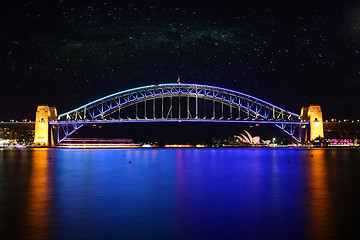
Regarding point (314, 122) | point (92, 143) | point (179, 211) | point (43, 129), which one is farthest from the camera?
point (92, 143)

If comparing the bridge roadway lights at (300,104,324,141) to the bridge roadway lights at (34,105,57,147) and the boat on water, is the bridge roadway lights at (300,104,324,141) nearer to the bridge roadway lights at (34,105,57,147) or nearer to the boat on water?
the boat on water

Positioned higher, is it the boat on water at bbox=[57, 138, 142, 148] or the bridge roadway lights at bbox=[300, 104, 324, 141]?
the bridge roadway lights at bbox=[300, 104, 324, 141]

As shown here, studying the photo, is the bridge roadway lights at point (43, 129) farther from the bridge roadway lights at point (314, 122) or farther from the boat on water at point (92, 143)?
the bridge roadway lights at point (314, 122)

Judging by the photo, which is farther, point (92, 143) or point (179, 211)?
point (92, 143)

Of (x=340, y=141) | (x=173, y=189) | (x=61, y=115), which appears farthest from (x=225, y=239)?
(x=340, y=141)

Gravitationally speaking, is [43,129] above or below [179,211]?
above

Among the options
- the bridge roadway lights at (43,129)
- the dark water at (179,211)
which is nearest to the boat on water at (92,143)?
the bridge roadway lights at (43,129)

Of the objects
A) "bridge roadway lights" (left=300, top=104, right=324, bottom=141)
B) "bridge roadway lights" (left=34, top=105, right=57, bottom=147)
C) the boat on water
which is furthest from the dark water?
the boat on water

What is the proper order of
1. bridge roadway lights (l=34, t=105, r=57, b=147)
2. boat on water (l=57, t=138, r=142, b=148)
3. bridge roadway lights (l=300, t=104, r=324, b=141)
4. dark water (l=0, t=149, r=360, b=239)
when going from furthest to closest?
boat on water (l=57, t=138, r=142, b=148) < bridge roadway lights (l=34, t=105, r=57, b=147) < bridge roadway lights (l=300, t=104, r=324, b=141) < dark water (l=0, t=149, r=360, b=239)

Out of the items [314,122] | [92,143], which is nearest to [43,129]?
[92,143]

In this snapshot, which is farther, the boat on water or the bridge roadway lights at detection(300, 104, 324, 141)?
the boat on water

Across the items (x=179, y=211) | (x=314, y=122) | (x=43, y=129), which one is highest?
(x=314, y=122)

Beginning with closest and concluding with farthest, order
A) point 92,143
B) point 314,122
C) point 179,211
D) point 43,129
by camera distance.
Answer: point 179,211, point 314,122, point 43,129, point 92,143

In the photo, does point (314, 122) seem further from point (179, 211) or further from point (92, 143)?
point (179, 211)
